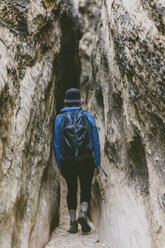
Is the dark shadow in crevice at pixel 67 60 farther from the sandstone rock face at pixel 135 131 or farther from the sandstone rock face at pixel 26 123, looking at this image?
the sandstone rock face at pixel 135 131

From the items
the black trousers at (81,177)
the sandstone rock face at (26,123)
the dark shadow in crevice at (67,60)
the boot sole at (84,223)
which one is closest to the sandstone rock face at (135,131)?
the boot sole at (84,223)

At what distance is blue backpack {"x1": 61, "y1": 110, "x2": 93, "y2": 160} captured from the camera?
424 cm

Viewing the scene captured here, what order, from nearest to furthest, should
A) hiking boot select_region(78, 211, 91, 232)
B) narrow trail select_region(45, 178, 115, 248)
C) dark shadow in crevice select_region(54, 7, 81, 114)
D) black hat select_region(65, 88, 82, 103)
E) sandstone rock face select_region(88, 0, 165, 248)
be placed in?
sandstone rock face select_region(88, 0, 165, 248), narrow trail select_region(45, 178, 115, 248), hiking boot select_region(78, 211, 91, 232), black hat select_region(65, 88, 82, 103), dark shadow in crevice select_region(54, 7, 81, 114)

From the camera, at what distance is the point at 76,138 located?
167 inches

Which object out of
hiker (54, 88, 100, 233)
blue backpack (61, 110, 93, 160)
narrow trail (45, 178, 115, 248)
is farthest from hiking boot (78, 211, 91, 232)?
blue backpack (61, 110, 93, 160)

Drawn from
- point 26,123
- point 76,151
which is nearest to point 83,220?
point 76,151

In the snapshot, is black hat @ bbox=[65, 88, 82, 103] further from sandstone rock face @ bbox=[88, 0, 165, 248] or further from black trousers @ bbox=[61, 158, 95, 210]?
black trousers @ bbox=[61, 158, 95, 210]

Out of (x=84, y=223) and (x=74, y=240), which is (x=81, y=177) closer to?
(x=84, y=223)

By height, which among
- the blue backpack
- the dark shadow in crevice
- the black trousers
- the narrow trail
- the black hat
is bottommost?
the narrow trail

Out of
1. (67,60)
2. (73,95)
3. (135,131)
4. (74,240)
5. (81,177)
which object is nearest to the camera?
(135,131)

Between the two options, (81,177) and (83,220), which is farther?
(81,177)

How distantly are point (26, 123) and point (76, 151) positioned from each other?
0.94m

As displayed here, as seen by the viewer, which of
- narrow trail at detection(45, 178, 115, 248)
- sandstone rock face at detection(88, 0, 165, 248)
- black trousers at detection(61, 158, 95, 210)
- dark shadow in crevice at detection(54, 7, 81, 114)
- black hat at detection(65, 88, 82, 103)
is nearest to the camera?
sandstone rock face at detection(88, 0, 165, 248)

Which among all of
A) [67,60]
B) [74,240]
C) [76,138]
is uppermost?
[67,60]
